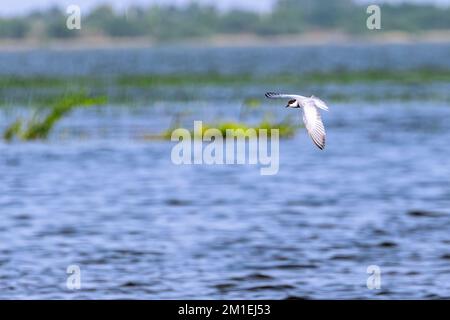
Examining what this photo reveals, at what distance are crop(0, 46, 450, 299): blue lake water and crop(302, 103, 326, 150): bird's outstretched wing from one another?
5858 mm

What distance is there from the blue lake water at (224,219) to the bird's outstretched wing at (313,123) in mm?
5858

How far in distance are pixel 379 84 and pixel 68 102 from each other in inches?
1558

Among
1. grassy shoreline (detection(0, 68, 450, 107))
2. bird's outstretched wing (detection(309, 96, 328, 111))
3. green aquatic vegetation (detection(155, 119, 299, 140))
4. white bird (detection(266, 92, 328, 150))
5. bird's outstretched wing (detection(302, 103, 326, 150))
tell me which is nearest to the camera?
bird's outstretched wing (detection(309, 96, 328, 111))

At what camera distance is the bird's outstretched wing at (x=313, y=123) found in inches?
465

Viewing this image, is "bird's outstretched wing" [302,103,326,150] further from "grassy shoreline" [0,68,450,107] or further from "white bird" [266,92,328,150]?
"grassy shoreline" [0,68,450,107]

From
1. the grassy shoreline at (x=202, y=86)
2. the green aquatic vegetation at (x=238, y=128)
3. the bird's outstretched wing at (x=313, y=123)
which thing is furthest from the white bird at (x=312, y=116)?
the grassy shoreline at (x=202, y=86)

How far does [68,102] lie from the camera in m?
33.1

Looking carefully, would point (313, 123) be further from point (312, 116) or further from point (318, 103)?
point (318, 103)

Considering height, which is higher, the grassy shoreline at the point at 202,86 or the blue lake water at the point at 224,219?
the grassy shoreline at the point at 202,86

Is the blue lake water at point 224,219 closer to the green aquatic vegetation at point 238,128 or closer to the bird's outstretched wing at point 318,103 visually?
the green aquatic vegetation at point 238,128

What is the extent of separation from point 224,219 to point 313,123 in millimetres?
12807

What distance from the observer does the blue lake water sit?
61.1 ft

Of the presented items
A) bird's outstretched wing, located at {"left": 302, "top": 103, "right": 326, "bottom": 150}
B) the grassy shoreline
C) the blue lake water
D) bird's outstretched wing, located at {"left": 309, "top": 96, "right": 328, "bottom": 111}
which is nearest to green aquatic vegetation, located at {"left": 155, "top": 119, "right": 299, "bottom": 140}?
the blue lake water
